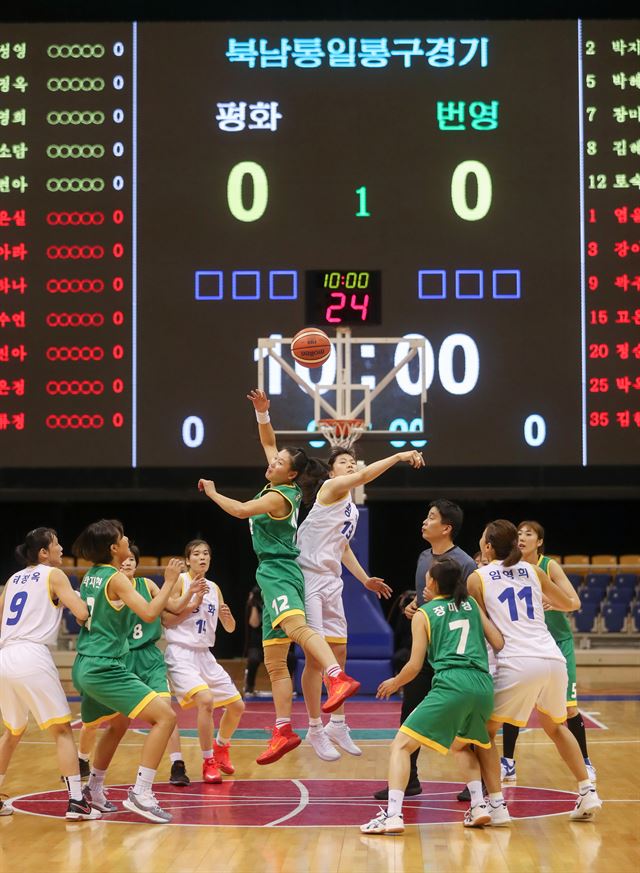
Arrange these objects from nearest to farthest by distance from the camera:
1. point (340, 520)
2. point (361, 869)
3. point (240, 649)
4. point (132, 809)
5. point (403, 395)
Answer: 1. point (361, 869)
2. point (132, 809)
3. point (340, 520)
4. point (403, 395)
5. point (240, 649)

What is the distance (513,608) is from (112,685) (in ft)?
6.97

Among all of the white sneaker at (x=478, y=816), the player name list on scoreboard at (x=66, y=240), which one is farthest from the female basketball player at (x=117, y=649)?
the player name list on scoreboard at (x=66, y=240)

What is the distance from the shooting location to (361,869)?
19.2ft

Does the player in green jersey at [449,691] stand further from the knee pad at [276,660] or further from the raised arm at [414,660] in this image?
the knee pad at [276,660]

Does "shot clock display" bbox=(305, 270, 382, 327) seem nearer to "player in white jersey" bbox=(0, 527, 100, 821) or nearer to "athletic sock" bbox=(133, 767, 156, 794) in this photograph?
"player in white jersey" bbox=(0, 527, 100, 821)

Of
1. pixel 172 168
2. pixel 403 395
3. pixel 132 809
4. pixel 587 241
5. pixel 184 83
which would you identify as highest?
pixel 184 83

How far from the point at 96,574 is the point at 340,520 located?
1.43 metres

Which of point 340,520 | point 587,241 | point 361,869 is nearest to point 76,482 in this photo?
point 587,241

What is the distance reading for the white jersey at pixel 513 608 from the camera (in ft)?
22.0

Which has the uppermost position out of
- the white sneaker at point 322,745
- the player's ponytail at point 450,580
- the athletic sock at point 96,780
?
the player's ponytail at point 450,580

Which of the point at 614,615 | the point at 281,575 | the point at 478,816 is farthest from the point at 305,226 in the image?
the point at 478,816

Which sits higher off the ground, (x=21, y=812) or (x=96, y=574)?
(x=96, y=574)

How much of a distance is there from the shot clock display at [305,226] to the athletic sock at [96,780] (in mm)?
6625

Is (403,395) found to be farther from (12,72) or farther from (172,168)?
(12,72)
